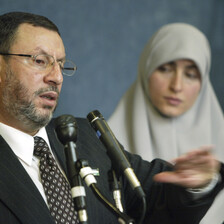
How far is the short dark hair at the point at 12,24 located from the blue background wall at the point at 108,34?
30.9 inches

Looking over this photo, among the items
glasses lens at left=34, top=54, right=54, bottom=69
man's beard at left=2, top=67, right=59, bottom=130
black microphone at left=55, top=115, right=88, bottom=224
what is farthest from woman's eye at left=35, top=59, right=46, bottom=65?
black microphone at left=55, top=115, right=88, bottom=224

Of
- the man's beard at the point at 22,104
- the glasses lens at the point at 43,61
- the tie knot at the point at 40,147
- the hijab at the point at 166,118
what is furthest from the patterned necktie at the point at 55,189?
the hijab at the point at 166,118

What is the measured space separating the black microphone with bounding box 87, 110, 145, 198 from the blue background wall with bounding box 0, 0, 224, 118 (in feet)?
5.23

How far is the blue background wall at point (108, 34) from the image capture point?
3.04m

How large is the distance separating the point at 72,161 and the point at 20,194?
45cm

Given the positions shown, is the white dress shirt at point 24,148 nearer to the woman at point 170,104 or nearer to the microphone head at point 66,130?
the microphone head at point 66,130

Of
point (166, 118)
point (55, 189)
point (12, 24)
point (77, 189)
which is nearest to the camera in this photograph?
point (77, 189)

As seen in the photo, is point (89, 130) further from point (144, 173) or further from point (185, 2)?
point (185, 2)

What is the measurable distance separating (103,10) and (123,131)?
997 millimetres

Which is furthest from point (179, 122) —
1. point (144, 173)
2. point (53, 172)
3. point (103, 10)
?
point (53, 172)

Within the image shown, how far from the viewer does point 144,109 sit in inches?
113

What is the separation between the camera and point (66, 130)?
50.6 inches

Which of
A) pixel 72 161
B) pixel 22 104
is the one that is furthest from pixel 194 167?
pixel 22 104

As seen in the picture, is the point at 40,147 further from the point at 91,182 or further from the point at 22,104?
the point at 91,182
